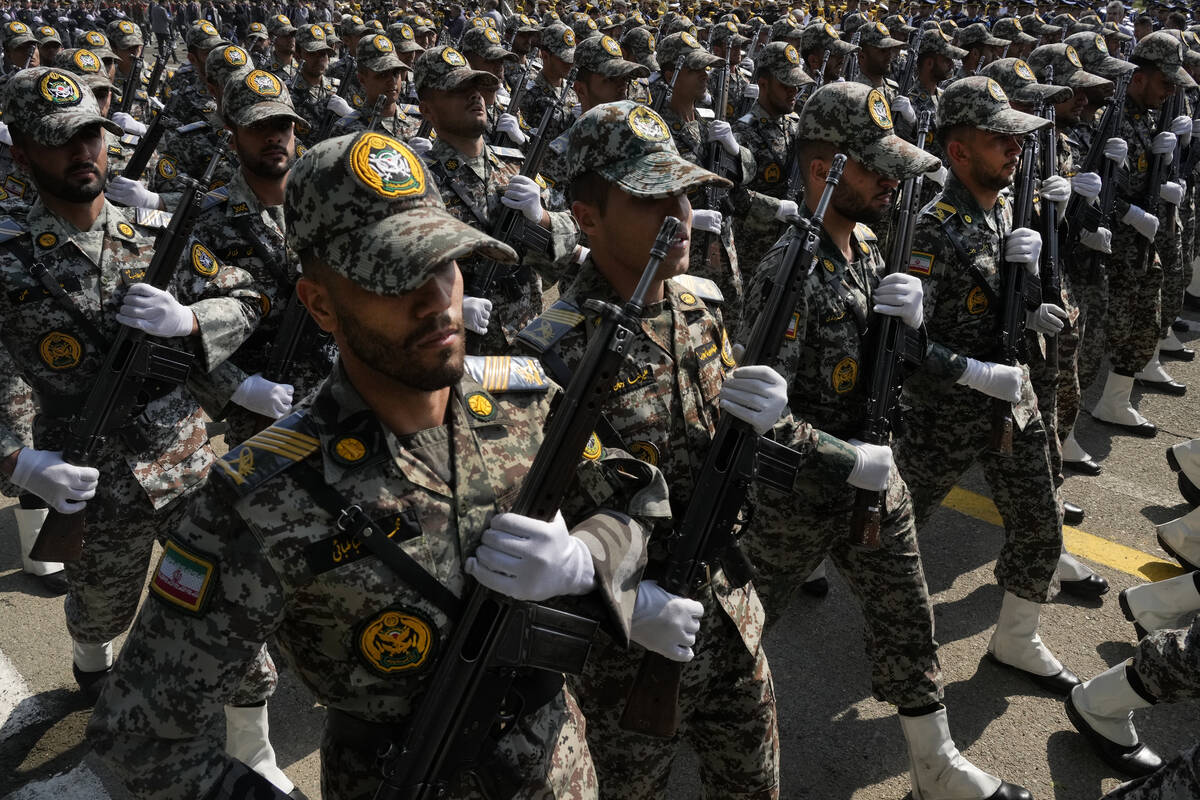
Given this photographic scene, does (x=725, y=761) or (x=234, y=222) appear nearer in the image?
(x=725, y=761)

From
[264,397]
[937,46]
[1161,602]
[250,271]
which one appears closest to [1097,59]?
[937,46]

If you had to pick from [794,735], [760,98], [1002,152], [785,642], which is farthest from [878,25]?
[794,735]

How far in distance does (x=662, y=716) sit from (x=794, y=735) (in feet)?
5.74

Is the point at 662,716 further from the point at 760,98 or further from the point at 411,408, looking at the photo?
the point at 760,98

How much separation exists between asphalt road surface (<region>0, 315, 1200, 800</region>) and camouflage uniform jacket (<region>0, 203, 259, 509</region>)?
3.95ft

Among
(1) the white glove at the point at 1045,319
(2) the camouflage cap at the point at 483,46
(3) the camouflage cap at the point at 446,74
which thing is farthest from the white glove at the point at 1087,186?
(2) the camouflage cap at the point at 483,46

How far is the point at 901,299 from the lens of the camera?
12.0 ft

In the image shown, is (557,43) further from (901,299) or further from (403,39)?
(901,299)

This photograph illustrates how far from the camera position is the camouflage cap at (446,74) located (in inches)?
215

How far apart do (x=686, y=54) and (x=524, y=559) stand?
6859mm

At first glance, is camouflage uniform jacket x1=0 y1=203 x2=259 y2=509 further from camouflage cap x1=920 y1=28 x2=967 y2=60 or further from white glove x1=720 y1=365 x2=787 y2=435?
camouflage cap x1=920 y1=28 x2=967 y2=60

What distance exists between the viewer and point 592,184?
9.87 ft

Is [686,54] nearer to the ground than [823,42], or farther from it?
farther from it

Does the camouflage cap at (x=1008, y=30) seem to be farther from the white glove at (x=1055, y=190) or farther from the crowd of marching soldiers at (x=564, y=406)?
the white glove at (x=1055, y=190)
